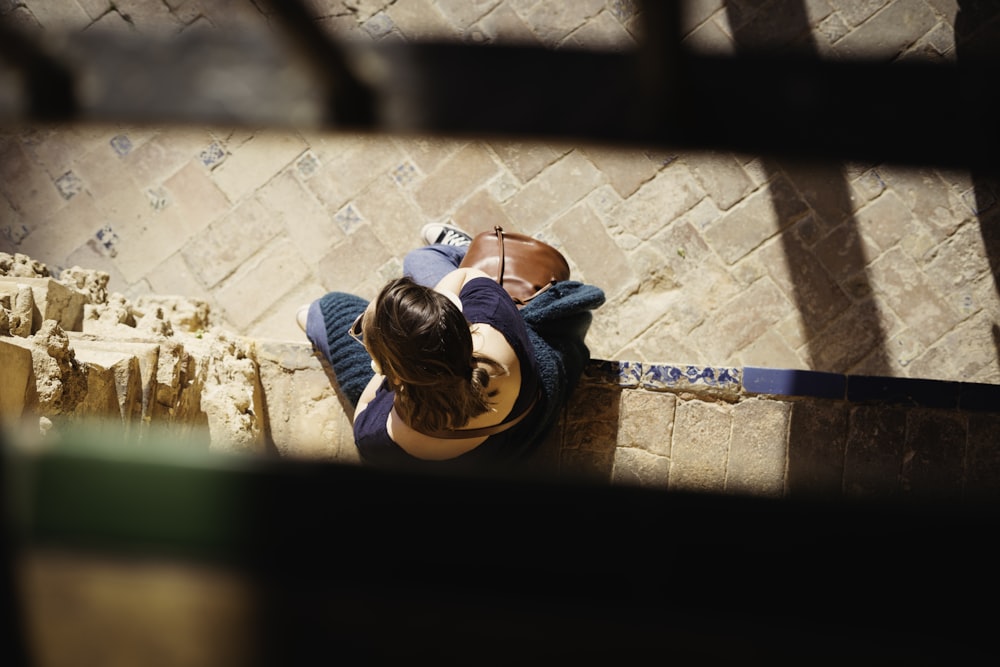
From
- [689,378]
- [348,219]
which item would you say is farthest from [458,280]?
[348,219]

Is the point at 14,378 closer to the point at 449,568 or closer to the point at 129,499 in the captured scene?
the point at 129,499

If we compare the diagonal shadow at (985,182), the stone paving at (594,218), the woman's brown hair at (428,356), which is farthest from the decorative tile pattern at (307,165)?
the diagonal shadow at (985,182)

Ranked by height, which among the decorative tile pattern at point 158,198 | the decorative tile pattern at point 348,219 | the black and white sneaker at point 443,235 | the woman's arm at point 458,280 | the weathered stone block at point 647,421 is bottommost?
the weathered stone block at point 647,421

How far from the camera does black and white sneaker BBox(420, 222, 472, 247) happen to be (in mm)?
3555

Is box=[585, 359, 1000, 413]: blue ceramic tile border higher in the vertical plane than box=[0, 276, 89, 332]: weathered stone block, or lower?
lower

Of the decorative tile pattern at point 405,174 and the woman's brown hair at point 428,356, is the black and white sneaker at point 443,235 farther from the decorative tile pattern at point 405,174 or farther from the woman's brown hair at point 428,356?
the woman's brown hair at point 428,356

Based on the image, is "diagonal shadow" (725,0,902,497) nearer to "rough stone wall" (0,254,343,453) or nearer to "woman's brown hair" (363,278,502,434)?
"woman's brown hair" (363,278,502,434)

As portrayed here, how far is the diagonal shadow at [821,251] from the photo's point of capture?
12.0 ft

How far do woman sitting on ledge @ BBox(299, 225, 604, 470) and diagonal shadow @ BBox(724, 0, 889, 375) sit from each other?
1628 millimetres

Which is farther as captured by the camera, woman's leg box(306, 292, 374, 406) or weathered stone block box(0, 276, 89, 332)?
woman's leg box(306, 292, 374, 406)

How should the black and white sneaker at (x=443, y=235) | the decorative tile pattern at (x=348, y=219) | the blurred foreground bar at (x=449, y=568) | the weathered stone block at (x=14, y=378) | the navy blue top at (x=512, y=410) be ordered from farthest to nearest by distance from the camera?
the decorative tile pattern at (x=348, y=219), the black and white sneaker at (x=443, y=235), the navy blue top at (x=512, y=410), the weathered stone block at (x=14, y=378), the blurred foreground bar at (x=449, y=568)

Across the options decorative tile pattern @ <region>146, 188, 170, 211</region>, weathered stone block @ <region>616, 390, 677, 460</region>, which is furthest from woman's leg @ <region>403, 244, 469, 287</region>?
decorative tile pattern @ <region>146, 188, 170, 211</region>

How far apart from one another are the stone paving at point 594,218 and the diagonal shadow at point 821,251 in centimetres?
1

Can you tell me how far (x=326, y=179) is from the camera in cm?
398
